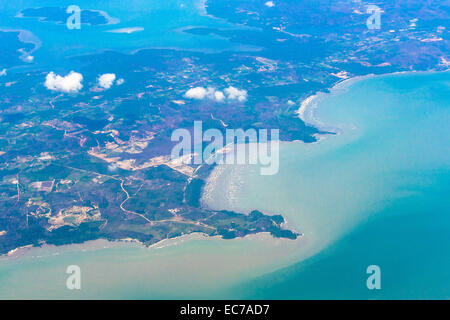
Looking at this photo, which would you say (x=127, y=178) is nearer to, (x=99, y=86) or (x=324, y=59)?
(x=99, y=86)

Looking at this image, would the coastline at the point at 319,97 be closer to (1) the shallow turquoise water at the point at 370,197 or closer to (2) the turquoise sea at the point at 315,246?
(1) the shallow turquoise water at the point at 370,197

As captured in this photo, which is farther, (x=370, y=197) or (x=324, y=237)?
(x=370, y=197)

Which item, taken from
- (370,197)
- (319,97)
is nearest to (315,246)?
(370,197)

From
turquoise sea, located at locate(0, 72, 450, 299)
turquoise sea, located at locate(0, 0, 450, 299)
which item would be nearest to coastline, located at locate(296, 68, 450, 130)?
turquoise sea, located at locate(0, 0, 450, 299)

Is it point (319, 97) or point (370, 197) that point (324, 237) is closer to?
point (370, 197)

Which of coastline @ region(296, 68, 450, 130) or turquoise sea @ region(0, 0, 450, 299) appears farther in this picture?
coastline @ region(296, 68, 450, 130)

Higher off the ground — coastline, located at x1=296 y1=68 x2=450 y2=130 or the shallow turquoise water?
coastline, located at x1=296 y1=68 x2=450 y2=130

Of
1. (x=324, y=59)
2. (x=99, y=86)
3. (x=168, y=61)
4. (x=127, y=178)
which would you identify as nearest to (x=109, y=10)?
(x=168, y=61)

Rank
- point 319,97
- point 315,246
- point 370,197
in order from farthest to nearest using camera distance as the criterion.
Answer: point 319,97 → point 370,197 → point 315,246

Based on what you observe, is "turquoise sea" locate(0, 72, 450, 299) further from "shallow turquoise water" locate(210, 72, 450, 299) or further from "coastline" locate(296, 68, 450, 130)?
"coastline" locate(296, 68, 450, 130)

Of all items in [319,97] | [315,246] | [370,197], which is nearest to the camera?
[315,246]

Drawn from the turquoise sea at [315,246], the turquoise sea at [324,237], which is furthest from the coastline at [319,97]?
the turquoise sea at [315,246]
